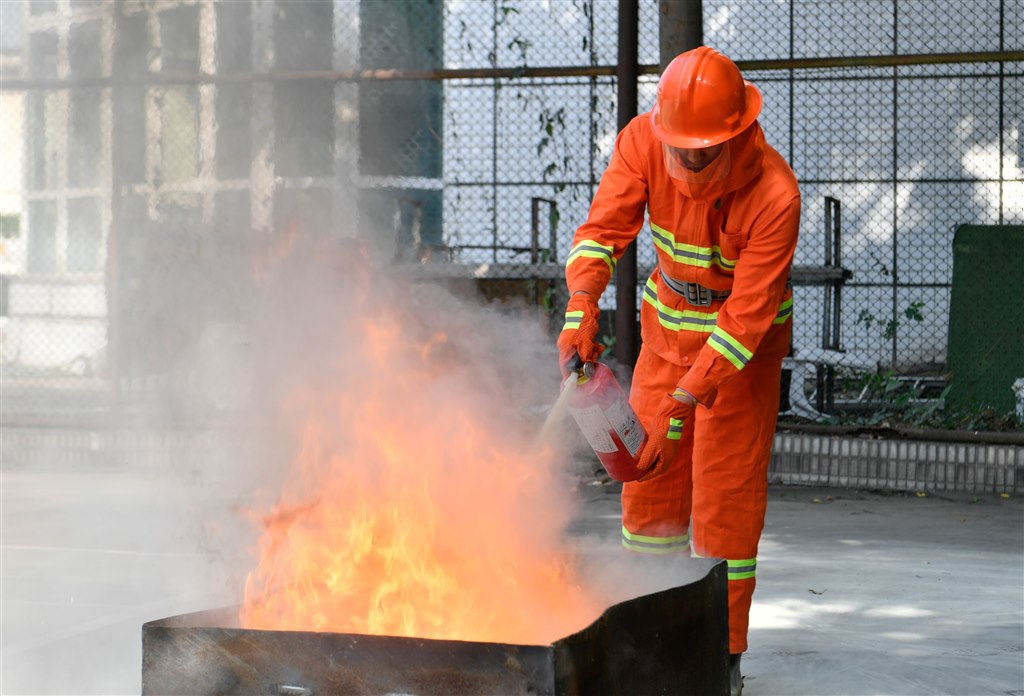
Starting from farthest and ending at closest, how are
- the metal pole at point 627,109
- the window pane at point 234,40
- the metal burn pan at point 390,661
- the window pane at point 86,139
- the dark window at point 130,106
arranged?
the window pane at point 86,139, the dark window at point 130,106, the window pane at point 234,40, the metal pole at point 627,109, the metal burn pan at point 390,661

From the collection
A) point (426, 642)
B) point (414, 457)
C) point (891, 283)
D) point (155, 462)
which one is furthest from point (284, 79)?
point (891, 283)

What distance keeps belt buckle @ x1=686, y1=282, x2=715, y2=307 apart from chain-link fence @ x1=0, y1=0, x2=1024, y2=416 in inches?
55.6

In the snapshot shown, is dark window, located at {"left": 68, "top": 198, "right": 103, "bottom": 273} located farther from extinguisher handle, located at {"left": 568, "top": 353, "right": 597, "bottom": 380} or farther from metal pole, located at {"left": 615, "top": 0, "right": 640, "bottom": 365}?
extinguisher handle, located at {"left": 568, "top": 353, "right": 597, "bottom": 380}

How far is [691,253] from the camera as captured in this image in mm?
3691

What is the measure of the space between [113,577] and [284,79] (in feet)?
12.9

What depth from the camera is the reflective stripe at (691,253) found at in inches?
144

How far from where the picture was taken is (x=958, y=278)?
371 inches

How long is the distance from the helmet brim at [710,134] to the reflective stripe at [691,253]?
Answer: 35cm

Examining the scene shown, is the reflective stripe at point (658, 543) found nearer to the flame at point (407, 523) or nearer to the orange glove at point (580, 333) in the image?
the flame at point (407, 523)

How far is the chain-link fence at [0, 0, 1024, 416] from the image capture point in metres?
7.68

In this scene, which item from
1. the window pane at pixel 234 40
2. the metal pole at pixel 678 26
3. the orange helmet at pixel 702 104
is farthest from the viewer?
the window pane at pixel 234 40

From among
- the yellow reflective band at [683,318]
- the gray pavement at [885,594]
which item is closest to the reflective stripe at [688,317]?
the yellow reflective band at [683,318]

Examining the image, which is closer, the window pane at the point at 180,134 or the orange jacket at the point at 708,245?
the orange jacket at the point at 708,245

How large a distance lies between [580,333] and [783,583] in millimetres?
2390
